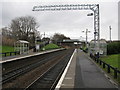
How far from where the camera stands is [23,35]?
236 ft

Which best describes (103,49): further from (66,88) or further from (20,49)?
(66,88)

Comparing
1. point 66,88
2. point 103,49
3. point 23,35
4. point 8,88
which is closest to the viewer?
point 66,88

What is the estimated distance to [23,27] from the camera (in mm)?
73250

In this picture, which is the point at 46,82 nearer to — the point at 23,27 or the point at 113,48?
the point at 113,48

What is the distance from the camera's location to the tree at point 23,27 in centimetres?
7194

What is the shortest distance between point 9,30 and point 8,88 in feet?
219

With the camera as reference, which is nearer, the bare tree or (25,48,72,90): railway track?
(25,48,72,90): railway track

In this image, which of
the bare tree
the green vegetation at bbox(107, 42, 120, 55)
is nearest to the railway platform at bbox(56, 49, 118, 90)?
the green vegetation at bbox(107, 42, 120, 55)

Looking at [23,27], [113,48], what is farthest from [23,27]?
[113,48]

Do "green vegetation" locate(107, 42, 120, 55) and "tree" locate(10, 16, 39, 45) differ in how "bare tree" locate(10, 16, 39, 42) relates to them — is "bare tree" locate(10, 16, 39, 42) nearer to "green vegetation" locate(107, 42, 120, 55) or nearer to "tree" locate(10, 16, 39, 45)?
"tree" locate(10, 16, 39, 45)

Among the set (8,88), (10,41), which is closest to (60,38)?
(10,41)

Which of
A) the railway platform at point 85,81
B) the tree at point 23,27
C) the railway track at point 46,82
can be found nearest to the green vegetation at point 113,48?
the railway platform at point 85,81

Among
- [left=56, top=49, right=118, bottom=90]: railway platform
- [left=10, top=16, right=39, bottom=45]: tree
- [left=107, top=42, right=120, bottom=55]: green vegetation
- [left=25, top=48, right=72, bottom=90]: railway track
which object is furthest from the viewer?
[left=10, top=16, right=39, bottom=45]: tree

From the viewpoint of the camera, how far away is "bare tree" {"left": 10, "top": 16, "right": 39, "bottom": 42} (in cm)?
7194
